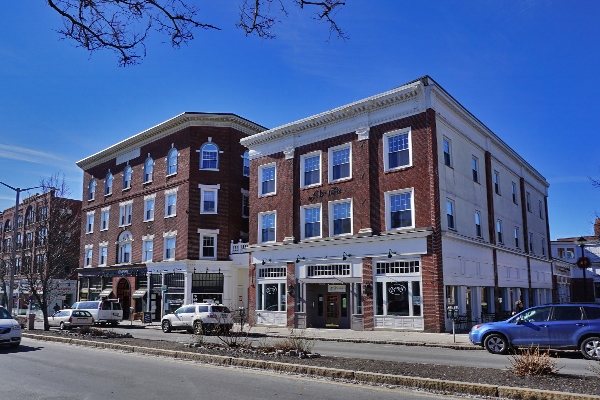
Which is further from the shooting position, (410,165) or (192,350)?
(410,165)

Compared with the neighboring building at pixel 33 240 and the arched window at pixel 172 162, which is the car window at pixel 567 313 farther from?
the arched window at pixel 172 162

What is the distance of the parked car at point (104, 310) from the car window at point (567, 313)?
28815 millimetres

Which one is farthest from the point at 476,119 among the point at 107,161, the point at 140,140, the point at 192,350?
the point at 107,161

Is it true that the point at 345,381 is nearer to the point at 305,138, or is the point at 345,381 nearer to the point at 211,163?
the point at 305,138

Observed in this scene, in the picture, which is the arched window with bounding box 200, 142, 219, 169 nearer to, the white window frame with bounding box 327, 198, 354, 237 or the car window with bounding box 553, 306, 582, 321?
the white window frame with bounding box 327, 198, 354, 237

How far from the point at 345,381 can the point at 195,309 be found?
64.7ft

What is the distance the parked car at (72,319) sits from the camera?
104 feet

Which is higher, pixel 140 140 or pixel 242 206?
pixel 140 140

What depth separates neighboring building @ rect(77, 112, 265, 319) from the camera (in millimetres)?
39219

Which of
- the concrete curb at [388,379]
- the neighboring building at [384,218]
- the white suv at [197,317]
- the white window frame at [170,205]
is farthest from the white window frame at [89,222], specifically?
the concrete curb at [388,379]

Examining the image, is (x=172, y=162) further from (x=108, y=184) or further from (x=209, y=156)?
(x=108, y=184)

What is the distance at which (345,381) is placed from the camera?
10.1 metres

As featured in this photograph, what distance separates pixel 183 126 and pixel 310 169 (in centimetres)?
1358

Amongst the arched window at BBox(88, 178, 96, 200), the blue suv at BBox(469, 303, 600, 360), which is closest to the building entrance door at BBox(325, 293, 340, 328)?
the blue suv at BBox(469, 303, 600, 360)
